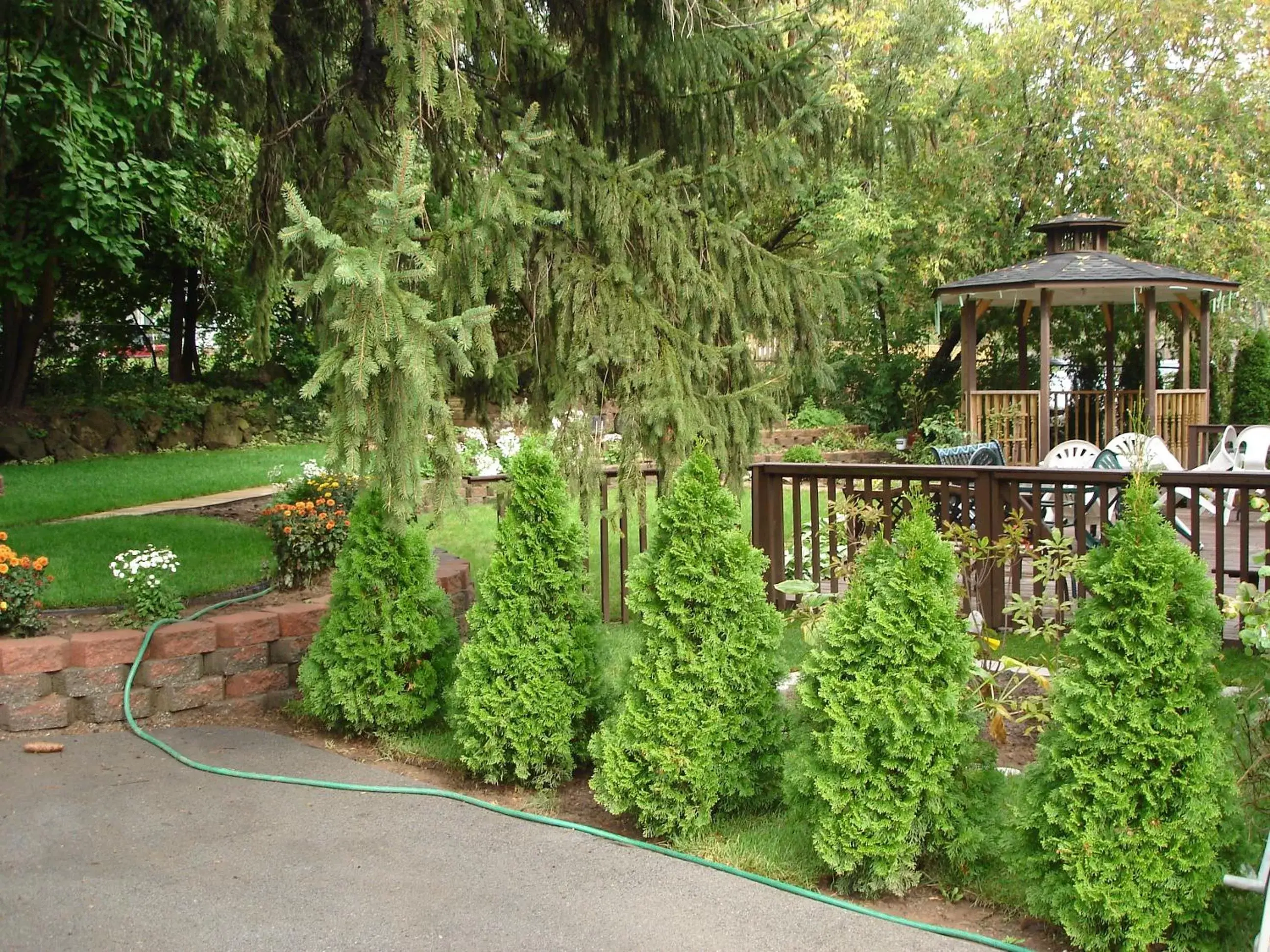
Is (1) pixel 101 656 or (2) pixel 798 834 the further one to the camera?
(1) pixel 101 656

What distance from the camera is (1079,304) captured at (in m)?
15.3

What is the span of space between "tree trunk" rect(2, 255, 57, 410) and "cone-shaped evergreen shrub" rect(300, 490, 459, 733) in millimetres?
11786

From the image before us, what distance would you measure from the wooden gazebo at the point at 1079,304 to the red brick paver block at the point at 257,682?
1007cm

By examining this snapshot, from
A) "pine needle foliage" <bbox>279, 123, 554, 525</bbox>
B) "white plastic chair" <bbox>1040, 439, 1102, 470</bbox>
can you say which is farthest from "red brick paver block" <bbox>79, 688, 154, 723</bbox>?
"white plastic chair" <bbox>1040, 439, 1102, 470</bbox>

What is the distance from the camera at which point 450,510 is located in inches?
175

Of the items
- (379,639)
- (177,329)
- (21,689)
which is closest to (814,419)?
(177,329)

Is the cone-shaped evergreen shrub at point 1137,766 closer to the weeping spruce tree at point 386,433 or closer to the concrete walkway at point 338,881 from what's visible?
the concrete walkway at point 338,881

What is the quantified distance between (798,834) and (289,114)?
456 centimetres

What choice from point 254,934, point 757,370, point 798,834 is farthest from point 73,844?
point 757,370

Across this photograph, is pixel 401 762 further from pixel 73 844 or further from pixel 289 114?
pixel 289 114

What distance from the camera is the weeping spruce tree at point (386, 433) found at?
378cm

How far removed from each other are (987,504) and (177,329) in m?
15.0

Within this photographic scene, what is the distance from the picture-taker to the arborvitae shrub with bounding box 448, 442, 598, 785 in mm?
3953

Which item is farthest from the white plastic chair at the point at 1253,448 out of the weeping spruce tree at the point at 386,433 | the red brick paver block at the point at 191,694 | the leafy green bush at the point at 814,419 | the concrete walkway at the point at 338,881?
the red brick paver block at the point at 191,694
